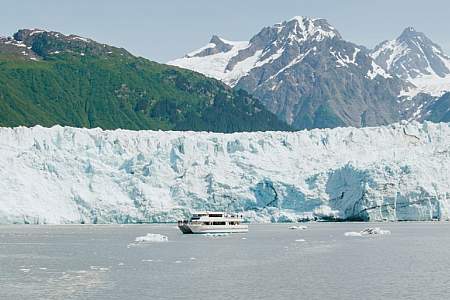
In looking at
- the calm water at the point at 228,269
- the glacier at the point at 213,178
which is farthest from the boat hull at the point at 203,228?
the calm water at the point at 228,269

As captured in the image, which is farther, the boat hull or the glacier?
the glacier

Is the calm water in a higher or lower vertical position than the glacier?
lower

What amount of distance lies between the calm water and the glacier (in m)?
19.2

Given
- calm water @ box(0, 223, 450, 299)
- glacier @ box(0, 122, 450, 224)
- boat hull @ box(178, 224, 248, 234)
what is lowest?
calm water @ box(0, 223, 450, 299)

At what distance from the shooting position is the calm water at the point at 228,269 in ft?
116

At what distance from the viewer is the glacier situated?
88.1m

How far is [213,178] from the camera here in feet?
301

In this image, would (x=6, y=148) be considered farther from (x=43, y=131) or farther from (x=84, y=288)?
(x=84, y=288)

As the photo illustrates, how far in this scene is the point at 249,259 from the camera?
50.5 meters

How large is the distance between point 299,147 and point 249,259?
51.3 meters

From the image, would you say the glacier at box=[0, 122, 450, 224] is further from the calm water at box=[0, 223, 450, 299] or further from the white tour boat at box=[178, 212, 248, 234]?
the calm water at box=[0, 223, 450, 299]

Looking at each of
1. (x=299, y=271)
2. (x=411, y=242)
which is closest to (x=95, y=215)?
(x=411, y=242)

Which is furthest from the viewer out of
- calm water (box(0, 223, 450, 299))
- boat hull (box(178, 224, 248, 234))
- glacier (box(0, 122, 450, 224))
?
glacier (box(0, 122, 450, 224))

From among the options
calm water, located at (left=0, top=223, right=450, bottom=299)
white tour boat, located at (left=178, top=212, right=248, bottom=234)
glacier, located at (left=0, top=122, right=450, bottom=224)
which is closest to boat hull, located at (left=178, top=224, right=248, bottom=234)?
white tour boat, located at (left=178, top=212, right=248, bottom=234)
